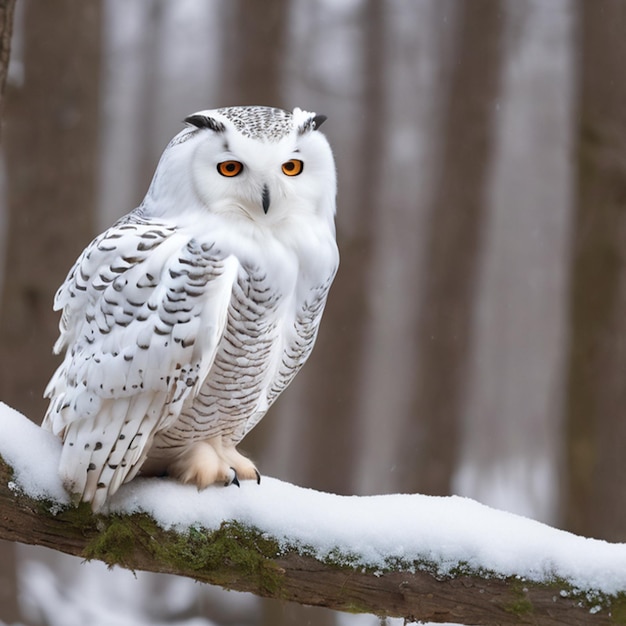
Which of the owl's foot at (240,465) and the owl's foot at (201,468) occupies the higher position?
the owl's foot at (201,468)

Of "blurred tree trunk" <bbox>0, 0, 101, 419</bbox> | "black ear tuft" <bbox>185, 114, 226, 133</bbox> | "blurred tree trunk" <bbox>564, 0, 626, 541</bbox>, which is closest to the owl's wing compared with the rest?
"black ear tuft" <bbox>185, 114, 226, 133</bbox>

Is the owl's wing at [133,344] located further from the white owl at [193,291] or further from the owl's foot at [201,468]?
the owl's foot at [201,468]

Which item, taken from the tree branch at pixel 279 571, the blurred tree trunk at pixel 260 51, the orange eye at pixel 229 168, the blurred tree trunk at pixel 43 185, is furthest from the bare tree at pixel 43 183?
the orange eye at pixel 229 168

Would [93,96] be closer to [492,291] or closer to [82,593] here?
[82,593]

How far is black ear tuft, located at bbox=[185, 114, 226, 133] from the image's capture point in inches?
→ 71.6

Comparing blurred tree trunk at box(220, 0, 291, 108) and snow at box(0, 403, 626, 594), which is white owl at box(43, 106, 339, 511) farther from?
blurred tree trunk at box(220, 0, 291, 108)

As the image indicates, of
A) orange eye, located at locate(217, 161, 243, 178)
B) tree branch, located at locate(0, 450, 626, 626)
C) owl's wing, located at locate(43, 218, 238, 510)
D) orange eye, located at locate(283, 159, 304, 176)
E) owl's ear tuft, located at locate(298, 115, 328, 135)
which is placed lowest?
tree branch, located at locate(0, 450, 626, 626)

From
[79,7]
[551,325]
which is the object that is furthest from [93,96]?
[551,325]

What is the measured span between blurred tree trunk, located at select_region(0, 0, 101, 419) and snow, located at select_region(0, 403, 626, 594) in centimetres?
212

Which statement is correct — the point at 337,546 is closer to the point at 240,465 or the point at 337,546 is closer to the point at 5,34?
the point at 240,465

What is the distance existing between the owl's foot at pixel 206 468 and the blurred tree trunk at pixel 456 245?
3.06m

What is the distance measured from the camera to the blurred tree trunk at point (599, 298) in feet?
13.0

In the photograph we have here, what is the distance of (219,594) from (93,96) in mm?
3319

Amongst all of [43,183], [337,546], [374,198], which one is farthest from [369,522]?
[374,198]
